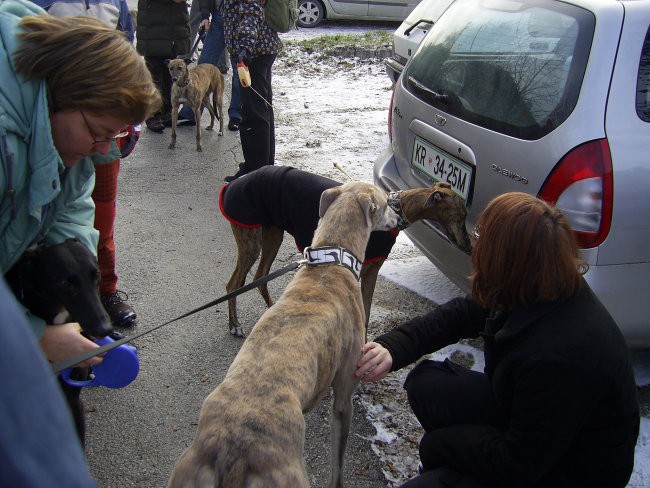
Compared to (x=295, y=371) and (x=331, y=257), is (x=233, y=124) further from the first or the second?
(x=295, y=371)

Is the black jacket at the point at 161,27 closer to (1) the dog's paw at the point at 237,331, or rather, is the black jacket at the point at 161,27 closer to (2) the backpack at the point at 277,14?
(2) the backpack at the point at 277,14

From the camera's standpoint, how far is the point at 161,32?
25.1 feet

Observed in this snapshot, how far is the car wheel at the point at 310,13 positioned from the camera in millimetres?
14805

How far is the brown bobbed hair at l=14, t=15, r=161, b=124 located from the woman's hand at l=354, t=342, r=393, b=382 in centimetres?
146

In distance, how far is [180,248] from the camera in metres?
5.17

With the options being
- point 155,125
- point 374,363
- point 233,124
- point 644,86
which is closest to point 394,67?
point 233,124

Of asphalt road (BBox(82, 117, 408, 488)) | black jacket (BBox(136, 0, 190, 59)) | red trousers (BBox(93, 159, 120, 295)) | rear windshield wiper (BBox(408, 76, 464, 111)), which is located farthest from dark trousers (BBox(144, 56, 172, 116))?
rear windshield wiper (BBox(408, 76, 464, 111))

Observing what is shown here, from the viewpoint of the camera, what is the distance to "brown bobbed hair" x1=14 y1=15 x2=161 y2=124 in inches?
72.6

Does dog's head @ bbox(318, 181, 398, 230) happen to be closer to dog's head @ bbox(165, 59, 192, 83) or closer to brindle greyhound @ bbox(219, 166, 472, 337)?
brindle greyhound @ bbox(219, 166, 472, 337)

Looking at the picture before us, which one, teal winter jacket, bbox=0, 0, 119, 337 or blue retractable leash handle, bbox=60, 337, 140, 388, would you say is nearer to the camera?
teal winter jacket, bbox=0, 0, 119, 337

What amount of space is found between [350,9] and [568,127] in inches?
510

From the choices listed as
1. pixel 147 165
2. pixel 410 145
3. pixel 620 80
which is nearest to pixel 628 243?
pixel 620 80

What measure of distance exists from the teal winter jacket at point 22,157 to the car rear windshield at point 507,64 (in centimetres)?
226

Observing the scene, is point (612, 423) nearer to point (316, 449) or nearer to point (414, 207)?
point (316, 449)
